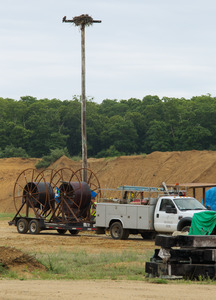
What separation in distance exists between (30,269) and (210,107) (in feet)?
196

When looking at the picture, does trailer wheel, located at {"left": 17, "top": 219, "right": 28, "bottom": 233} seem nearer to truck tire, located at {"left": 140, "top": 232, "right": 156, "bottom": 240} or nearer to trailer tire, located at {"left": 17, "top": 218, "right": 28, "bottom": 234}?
trailer tire, located at {"left": 17, "top": 218, "right": 28, "bottom": 234}

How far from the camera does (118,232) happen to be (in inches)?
1056

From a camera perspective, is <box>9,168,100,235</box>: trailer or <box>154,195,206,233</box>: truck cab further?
<box>9,168,100,235</box>: trailer

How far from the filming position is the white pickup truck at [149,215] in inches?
966

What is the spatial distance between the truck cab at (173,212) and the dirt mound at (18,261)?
911 cm

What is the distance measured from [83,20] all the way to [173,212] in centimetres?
1506

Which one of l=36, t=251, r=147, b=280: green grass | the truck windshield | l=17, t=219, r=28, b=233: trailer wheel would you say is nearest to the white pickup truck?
the truck windshield

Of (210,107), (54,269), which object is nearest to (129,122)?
(210,107)

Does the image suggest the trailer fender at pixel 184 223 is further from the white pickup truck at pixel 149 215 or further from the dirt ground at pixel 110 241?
the dirt ground at pixel 110 241

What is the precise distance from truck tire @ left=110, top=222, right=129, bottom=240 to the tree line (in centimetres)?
4385

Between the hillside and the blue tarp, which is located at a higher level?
the hillside

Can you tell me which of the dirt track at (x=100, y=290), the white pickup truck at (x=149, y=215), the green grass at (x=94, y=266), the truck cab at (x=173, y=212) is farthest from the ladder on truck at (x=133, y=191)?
the dirt track at (x=100, y=290)

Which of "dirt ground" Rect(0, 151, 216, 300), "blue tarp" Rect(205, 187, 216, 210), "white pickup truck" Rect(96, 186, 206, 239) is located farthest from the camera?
"blue tarp" Rect(205, 187, 216, 210)

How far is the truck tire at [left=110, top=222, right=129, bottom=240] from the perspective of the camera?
26469 mm
